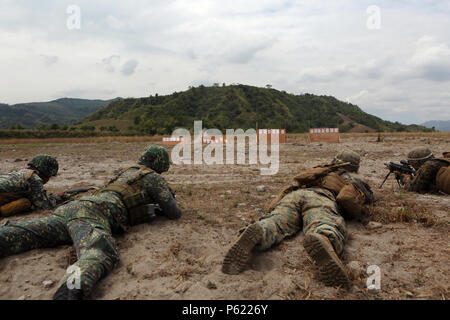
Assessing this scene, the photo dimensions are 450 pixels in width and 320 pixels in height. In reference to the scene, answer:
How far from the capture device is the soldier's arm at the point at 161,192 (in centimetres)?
345

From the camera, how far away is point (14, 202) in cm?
410

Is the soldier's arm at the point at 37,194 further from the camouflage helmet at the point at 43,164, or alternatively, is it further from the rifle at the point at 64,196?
the rifle at the point at 64,196

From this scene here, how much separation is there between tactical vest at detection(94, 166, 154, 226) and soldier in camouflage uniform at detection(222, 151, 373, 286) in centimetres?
138

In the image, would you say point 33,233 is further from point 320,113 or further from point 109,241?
point 320,113

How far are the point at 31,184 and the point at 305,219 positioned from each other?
372cm

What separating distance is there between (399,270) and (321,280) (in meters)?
0.79

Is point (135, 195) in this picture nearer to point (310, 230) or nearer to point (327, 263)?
point (310, 230)

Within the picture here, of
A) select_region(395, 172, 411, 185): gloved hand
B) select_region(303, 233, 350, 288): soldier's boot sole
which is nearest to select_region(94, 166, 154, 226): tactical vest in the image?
select_region(303, 233, 350, 288): soldier's boot sole

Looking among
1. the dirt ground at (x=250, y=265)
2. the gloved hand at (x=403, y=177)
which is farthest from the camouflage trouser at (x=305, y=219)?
the gloved hand at (x=403, y=177)

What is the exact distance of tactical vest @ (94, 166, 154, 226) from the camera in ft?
10.8

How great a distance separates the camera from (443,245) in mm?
2965
